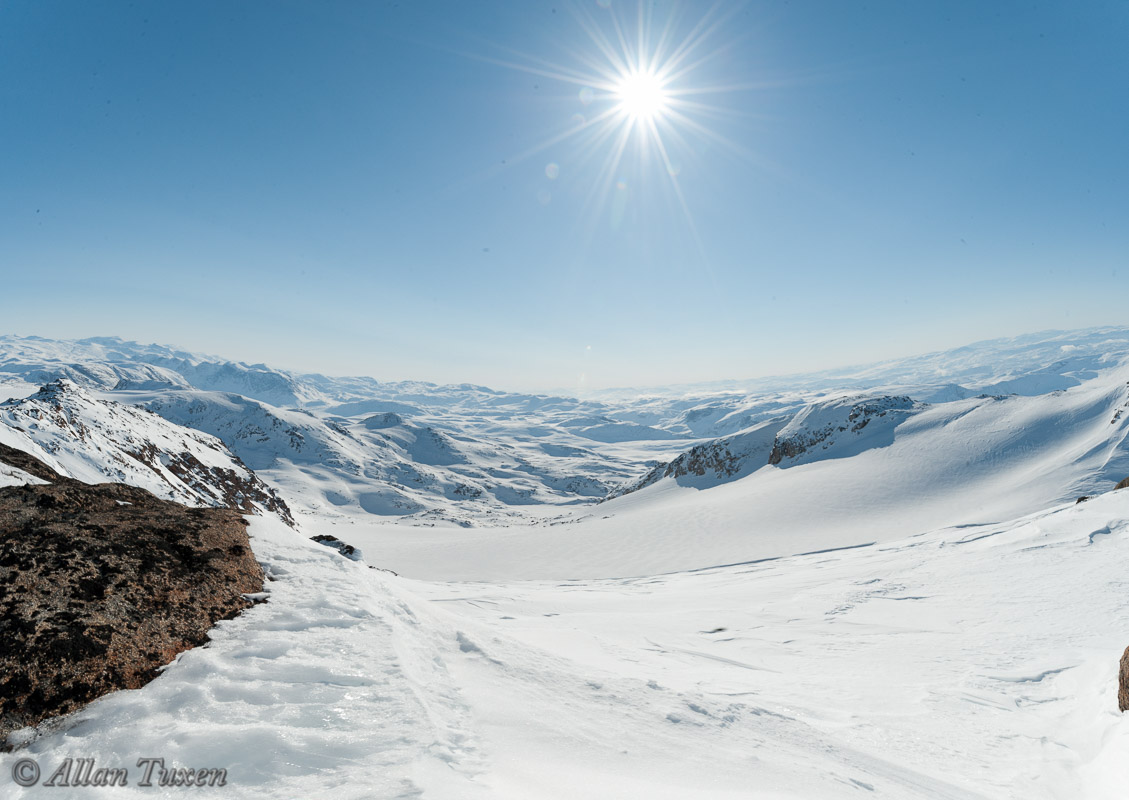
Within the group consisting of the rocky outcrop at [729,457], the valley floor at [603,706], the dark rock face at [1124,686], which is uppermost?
the rocky outcrop at [729,457]

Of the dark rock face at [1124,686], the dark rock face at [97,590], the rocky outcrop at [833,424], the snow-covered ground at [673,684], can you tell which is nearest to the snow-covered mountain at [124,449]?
the snow-covered ground at [673,684]

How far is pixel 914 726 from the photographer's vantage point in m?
6.90

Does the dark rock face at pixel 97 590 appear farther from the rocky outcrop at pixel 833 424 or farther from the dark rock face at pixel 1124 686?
the rocky outcrop at pixel 833 424

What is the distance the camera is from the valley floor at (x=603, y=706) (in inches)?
139

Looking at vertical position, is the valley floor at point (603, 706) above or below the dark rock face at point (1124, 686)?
below

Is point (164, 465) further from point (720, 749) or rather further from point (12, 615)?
point (720, 749)

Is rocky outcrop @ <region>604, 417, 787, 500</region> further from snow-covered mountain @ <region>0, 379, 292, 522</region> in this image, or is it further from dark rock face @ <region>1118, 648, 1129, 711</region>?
dark rock face @ <region>1118, 648, 1129, 711</region>

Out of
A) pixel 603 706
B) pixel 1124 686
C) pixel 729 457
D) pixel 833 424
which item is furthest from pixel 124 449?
pixel 833 424

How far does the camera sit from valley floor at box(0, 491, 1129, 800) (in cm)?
352

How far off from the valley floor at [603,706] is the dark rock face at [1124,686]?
33 centimetres

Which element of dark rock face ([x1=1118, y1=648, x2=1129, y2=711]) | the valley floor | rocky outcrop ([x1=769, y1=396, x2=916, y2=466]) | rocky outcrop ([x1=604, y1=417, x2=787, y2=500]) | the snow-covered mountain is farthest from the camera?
rocky outcrop ([x1=604, y1=417, x2=787, y2=500])

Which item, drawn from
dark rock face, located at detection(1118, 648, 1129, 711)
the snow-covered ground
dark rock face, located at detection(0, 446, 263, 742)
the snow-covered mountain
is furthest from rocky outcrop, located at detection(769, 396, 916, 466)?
dark rock face, located at detection(0, 446, 263, 742)

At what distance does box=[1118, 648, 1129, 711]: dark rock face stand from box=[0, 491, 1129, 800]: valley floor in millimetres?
330

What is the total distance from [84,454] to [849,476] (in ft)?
216
